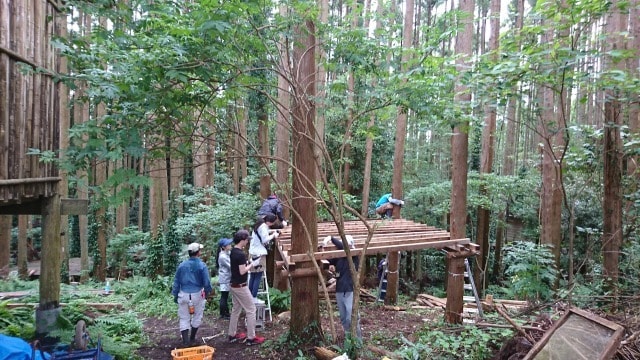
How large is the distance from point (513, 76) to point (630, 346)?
3.25 meters

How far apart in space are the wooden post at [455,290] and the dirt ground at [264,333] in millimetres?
765

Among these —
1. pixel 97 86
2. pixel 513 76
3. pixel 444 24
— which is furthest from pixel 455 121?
pixel 97 86

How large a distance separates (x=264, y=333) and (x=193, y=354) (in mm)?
2196

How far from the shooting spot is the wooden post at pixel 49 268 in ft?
19.9

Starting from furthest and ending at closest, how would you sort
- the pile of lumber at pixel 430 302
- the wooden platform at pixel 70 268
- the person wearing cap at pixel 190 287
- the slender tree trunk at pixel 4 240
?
the wooden platform at pixel 70 268 → the slender tree trunk at pixel 4 240 → the pile of lumber at pixel 430 302 → the person wearing cap at pixel 190 287

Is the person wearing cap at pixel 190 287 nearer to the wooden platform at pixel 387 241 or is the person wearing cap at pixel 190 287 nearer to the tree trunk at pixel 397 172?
the wooden platform at pixel 387 241

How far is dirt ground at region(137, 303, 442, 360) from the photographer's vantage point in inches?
234

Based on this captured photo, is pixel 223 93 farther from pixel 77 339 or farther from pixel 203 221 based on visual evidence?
pixel 203 221

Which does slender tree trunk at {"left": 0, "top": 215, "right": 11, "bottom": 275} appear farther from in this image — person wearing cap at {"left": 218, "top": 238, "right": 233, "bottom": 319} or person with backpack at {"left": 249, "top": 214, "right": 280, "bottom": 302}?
person with backpack at {"left": 249, "top": 214, "right": 280, "bottom": 302}

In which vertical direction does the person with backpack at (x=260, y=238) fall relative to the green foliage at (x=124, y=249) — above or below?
above

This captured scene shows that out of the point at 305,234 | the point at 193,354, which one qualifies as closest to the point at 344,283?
the point at 305,234

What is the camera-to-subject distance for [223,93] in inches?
197

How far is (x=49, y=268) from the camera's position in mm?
6203

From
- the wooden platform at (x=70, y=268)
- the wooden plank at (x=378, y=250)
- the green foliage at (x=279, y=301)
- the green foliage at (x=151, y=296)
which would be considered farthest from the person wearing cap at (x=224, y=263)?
the wooden platform at (x=70, y=268)
